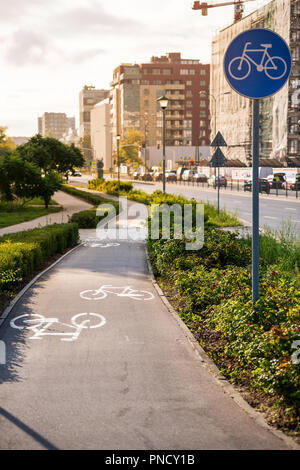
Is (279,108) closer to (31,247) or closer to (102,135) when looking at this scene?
(31,247)

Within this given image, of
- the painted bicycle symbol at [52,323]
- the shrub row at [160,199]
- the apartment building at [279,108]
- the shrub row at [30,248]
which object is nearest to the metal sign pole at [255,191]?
the painted bicycle symbol at [52,323]

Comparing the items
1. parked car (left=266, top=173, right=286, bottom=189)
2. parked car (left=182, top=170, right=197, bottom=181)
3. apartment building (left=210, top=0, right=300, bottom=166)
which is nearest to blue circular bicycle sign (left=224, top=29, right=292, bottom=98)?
parked car (left=266, top=173, right=286, bottom=189)

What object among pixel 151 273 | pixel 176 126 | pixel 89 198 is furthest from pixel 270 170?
pixel 176 126

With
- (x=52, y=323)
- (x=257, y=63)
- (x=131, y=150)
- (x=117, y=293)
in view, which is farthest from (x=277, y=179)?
(x=131, y=150)

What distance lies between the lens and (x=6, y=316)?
341 inches

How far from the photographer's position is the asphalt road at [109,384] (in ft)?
15.1

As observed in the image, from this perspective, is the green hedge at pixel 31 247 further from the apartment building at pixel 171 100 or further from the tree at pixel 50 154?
the apartment building at pixel 171 100

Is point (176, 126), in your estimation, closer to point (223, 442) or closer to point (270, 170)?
point (270, 170)

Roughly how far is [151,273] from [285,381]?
306 inches

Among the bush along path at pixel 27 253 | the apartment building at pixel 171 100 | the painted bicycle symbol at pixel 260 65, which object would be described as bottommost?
the bush along path at pixel 27 253

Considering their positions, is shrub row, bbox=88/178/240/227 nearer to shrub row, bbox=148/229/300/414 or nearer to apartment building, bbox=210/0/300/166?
shrub row, bbox=148/229/300/414

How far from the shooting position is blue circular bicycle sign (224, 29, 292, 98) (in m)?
6.33

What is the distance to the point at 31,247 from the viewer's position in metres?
12.6

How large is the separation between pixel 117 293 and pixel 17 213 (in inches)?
963
